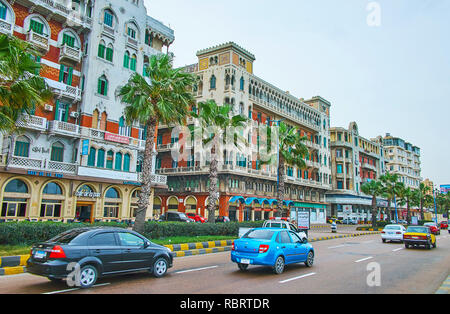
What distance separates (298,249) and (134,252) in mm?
5979

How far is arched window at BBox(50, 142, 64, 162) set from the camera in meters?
28.9

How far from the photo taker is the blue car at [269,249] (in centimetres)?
1104

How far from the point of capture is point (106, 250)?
369 inches

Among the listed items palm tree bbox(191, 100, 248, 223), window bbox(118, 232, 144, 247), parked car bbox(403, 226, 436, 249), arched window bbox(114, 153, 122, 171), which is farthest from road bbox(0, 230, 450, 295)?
arched window bbox(114, 153, 122, 171)

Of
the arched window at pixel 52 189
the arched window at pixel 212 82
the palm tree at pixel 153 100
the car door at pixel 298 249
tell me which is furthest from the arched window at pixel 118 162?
the car door at pixel 298 249

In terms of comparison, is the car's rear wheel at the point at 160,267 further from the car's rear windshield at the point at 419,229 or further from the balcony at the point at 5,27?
the balcony at the point at 5,27

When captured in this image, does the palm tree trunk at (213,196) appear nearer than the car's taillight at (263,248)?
No

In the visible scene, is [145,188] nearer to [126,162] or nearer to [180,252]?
[180,252]

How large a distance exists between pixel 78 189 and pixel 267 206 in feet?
97.3

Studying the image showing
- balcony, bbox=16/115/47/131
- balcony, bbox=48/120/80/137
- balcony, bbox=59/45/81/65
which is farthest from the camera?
balcony, bbox=59/45/81/65

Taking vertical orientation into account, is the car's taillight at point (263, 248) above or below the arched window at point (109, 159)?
below

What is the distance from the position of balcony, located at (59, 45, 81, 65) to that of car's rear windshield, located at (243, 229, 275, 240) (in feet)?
83.2

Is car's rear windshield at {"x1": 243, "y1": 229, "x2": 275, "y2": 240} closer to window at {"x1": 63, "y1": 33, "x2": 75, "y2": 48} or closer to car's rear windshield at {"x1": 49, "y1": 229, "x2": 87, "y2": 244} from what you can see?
car's rear windshield at {"x1": 49, "y1": 229, "x2": 87, "y2": 244}

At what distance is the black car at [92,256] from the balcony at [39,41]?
23.7 metres
